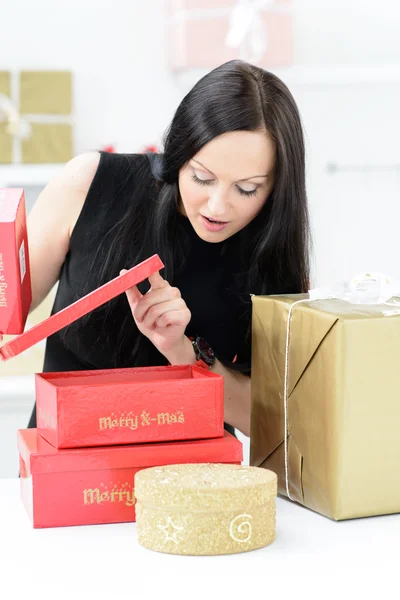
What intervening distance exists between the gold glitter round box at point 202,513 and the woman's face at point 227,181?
422 mm

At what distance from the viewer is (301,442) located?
0.93 m

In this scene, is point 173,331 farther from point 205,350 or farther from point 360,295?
point 360,295

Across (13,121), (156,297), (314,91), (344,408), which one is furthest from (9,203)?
(314,91)

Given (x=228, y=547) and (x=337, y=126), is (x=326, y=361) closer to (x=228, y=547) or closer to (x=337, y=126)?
(x=228, y=547)

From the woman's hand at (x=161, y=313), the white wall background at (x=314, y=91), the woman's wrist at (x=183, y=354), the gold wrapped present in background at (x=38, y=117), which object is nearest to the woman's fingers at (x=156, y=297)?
the woman's hand at (x=161, y=313)

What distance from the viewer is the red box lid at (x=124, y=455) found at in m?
0.84

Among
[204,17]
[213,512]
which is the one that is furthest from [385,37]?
[213,512]

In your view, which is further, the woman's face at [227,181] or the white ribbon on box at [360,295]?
the woman's face at [227,181]

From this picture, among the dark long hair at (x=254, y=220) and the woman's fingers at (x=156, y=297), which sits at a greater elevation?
the dark long hair at (x=254, y=220)

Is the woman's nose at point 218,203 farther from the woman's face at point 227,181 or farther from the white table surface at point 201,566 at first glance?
the white table surface at point 201,566

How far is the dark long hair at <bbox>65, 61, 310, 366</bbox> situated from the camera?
1.12m

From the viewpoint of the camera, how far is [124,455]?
86cm

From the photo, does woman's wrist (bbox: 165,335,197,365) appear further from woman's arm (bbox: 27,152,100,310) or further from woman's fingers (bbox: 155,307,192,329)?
woman's arm (bbox: 27,152,100,310)

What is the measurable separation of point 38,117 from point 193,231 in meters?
1.20
